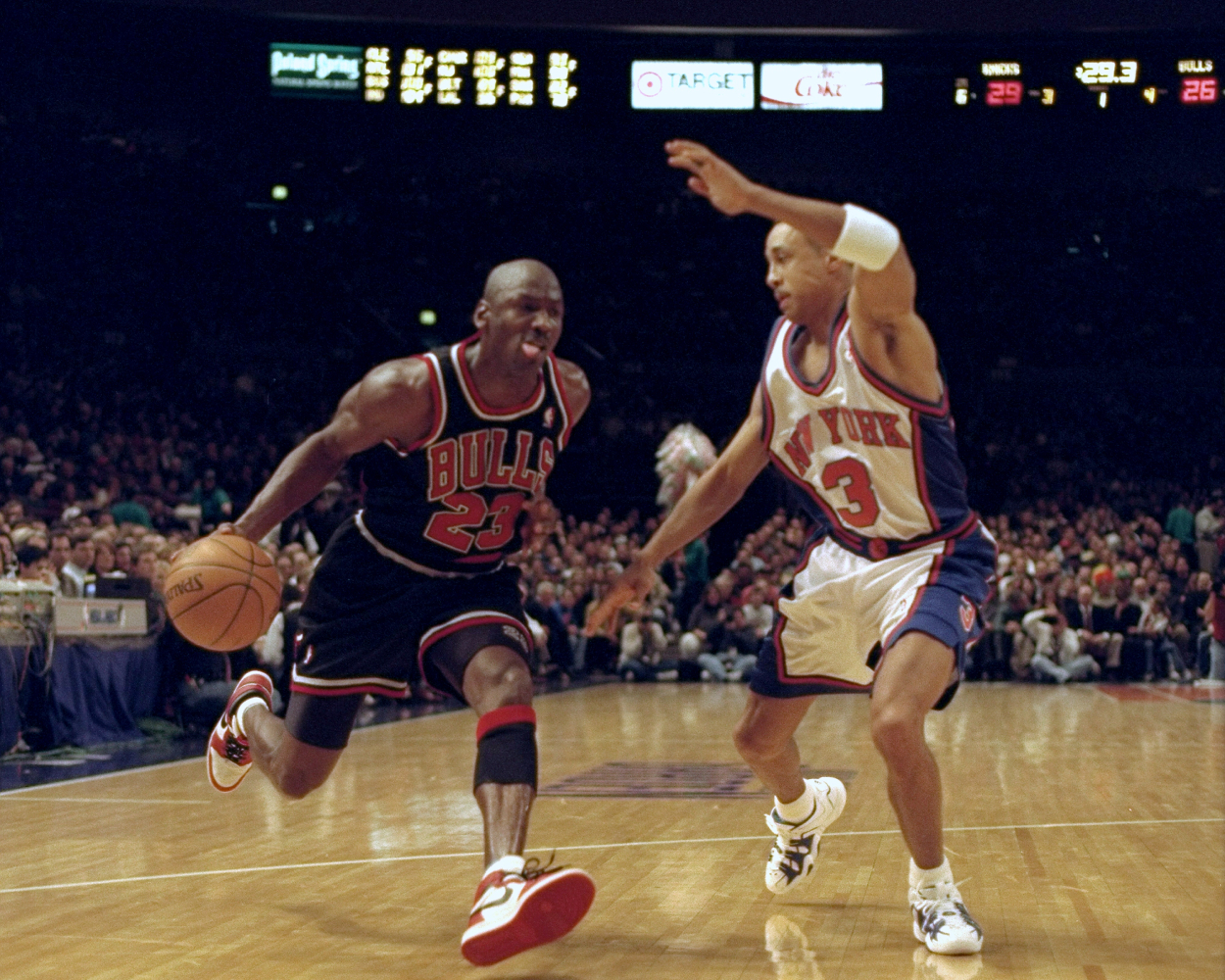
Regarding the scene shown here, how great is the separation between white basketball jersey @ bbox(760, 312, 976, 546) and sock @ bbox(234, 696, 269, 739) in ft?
6.77

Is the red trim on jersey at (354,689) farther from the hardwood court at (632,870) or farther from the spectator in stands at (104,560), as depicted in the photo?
the spectator in stands at (104,560)

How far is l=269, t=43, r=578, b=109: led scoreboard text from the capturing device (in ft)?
72.6

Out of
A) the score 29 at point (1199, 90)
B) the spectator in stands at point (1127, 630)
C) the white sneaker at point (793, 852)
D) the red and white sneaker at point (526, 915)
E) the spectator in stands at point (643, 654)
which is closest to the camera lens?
the red and white sneaker at point (526, 915)

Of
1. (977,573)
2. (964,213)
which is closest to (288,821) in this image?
(977,573)

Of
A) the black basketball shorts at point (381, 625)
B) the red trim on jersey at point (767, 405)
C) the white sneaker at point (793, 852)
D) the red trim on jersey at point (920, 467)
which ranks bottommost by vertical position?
the white sneaker at point (793, 852)

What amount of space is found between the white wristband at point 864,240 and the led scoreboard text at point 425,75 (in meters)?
19.3

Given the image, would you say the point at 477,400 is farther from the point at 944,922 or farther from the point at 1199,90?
the point at 1199,90

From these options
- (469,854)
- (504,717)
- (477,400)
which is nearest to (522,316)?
(477,400)

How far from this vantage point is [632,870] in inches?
210

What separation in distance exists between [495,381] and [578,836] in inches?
98.1

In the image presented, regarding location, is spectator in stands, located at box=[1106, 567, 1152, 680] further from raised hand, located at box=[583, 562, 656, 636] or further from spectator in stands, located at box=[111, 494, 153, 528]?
raised hand, located at box=[583, 562, 656, 636]

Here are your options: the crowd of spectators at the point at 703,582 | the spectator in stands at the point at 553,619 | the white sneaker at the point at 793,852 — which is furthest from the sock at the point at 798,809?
the spectator in stands at the point at 553,619

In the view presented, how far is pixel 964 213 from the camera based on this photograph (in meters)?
24.8

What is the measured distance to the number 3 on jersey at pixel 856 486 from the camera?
14.3 feet
